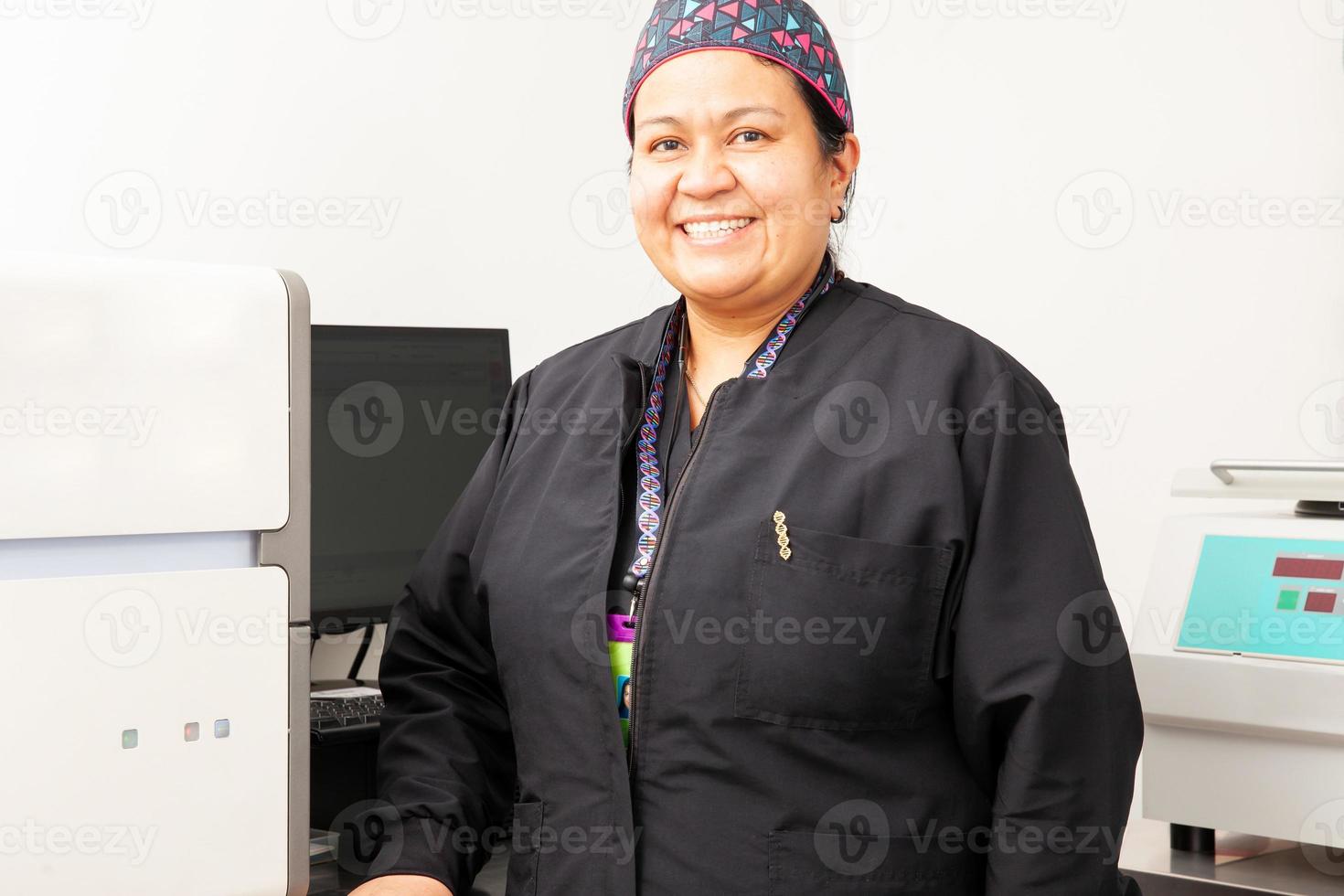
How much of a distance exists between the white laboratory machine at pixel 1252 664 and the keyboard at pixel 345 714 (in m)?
0.83

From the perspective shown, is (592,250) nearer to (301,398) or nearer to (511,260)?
(511,260)

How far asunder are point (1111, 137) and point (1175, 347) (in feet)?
1.25

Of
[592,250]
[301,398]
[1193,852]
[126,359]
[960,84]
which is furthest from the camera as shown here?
[960,84]

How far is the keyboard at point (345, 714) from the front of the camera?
1.33 m

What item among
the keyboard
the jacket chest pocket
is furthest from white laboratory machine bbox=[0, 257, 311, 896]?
the jacket chest pocket

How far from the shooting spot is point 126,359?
0.95 metres

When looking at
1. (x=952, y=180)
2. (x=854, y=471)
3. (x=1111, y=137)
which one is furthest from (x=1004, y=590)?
(x=952, y=180)
